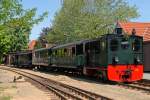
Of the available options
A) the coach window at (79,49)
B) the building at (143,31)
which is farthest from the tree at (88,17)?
the coach window at (79,49)

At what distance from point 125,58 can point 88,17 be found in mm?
38835

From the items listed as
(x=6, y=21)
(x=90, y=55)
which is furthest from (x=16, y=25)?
(x=90, y=55)

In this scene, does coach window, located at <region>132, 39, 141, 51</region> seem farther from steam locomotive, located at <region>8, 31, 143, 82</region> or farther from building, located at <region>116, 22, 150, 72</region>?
building, located at <region>116, 22, 150, 72</region>

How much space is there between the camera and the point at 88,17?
65.7m

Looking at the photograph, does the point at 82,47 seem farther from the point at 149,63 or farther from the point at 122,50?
the point at 149,63

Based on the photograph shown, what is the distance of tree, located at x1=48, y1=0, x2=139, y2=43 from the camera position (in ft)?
212

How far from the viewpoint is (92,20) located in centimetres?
6456

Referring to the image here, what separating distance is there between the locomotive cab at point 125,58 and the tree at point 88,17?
117ft

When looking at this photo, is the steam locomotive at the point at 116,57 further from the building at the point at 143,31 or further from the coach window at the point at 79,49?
the building at the point at 143,31

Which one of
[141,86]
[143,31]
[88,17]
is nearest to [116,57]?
[141,86]

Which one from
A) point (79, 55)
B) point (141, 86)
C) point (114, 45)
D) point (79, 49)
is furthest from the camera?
point (79, 49)

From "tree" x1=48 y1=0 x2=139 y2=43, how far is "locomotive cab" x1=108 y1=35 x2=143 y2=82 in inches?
1398

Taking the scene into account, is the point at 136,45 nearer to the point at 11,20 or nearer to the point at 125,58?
the point at 125,58

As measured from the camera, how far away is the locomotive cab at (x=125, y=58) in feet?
88.1
